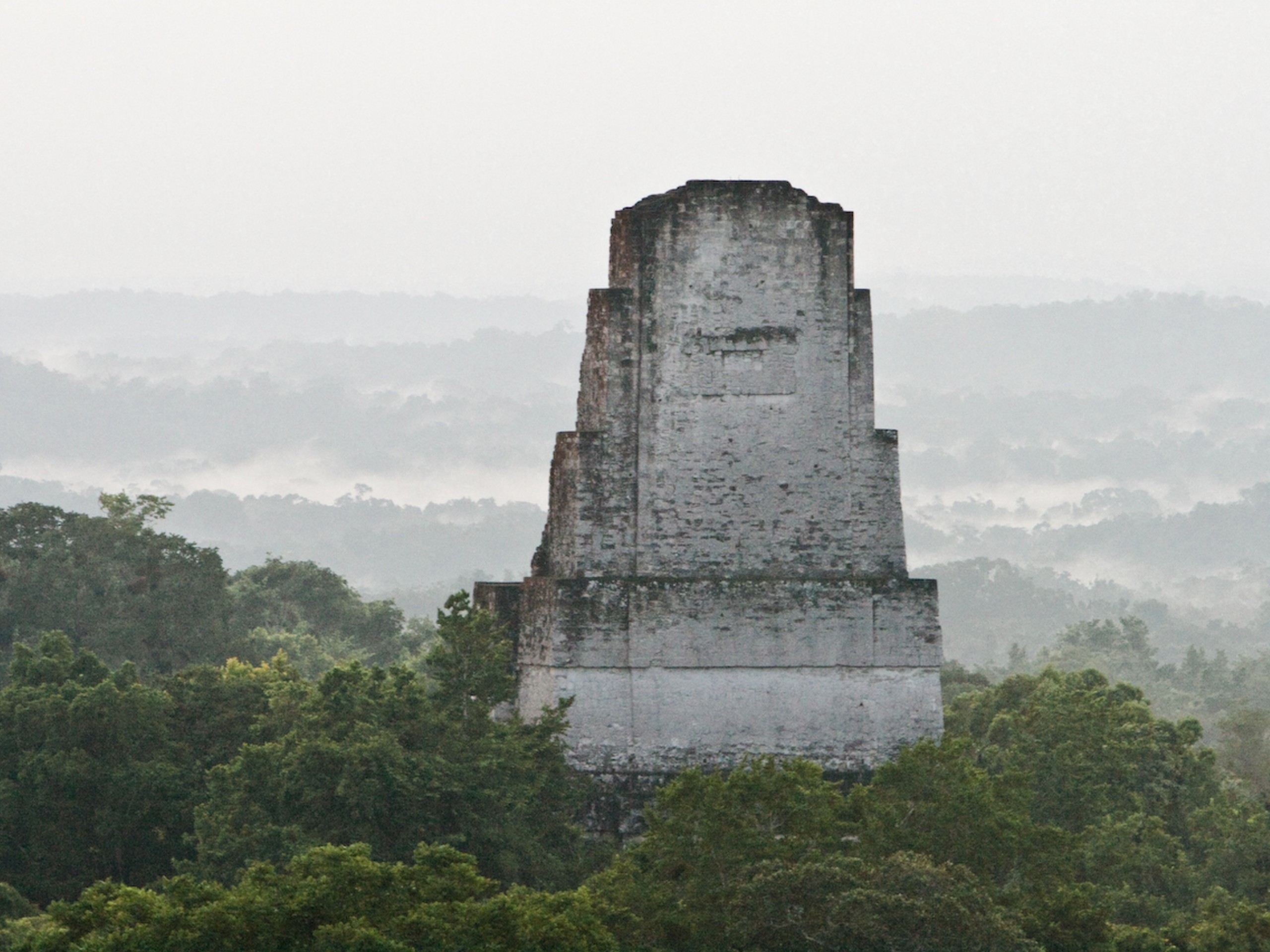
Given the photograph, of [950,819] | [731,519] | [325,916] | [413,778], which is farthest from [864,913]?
[731,519]

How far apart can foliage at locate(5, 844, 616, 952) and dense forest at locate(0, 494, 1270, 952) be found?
0.02 meters

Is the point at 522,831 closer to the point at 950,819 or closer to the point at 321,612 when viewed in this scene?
the point at 950,819

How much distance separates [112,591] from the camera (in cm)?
3584

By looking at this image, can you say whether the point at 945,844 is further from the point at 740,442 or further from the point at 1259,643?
the point at 1259,643

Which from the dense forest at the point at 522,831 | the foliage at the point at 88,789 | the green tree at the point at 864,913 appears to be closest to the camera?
the dense forest at the point at 522,831

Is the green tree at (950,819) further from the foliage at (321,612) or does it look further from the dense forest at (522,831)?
the foliage at (321,612)

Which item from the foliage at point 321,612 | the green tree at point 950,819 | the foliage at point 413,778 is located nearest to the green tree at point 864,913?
the green tree at point 950,819

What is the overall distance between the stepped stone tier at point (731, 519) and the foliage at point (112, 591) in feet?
60.0

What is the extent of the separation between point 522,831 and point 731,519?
4137mm

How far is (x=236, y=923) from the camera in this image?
507 inches

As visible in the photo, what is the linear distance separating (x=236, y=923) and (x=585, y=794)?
6121 millimetres

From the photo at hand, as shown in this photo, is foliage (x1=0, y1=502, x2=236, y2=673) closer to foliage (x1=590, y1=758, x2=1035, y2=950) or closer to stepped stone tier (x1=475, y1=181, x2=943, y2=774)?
stepped stone tier (x1=475, y1=181, x2=943, y2=774)

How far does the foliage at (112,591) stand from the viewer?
3544 cm

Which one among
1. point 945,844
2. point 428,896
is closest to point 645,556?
point 945,844
